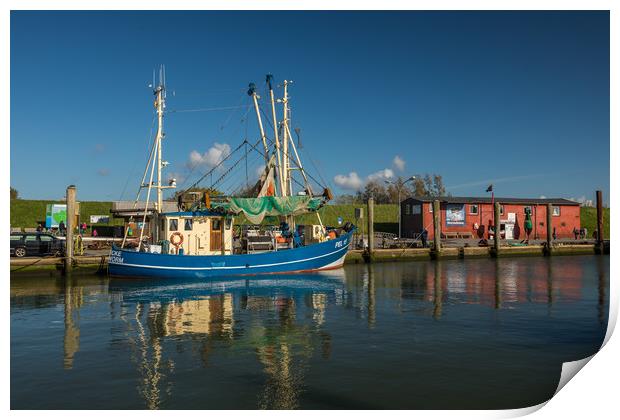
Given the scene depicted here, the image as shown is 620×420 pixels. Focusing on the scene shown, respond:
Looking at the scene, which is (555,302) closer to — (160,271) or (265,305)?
(265,305)

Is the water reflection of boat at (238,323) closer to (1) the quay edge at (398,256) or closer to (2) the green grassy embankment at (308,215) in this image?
(1) the quay edge at (398,256)

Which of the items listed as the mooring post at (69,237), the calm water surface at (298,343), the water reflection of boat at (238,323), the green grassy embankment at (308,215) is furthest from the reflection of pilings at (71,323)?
the green grassy embankment at (308,215)

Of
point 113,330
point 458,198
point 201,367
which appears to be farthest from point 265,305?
point 458,198

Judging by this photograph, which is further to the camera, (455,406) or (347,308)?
(347,308)

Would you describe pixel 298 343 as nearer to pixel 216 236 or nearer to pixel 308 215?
pixel 216 236

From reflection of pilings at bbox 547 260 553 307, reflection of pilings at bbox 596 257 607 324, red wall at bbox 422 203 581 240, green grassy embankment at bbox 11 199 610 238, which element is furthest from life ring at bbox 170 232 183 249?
red wall at bbox 422 203 581 240

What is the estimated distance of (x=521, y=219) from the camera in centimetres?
5441

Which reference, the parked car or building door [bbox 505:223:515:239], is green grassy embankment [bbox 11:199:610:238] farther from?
the parked car

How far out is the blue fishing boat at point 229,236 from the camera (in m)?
28.2

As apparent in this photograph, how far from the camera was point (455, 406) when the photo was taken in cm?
909

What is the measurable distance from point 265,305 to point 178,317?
3.63 m

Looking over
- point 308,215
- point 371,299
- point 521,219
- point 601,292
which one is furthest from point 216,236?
A: point 521,219

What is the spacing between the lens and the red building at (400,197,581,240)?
169 ft

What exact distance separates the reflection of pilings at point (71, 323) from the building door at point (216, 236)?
7844 millimetres
